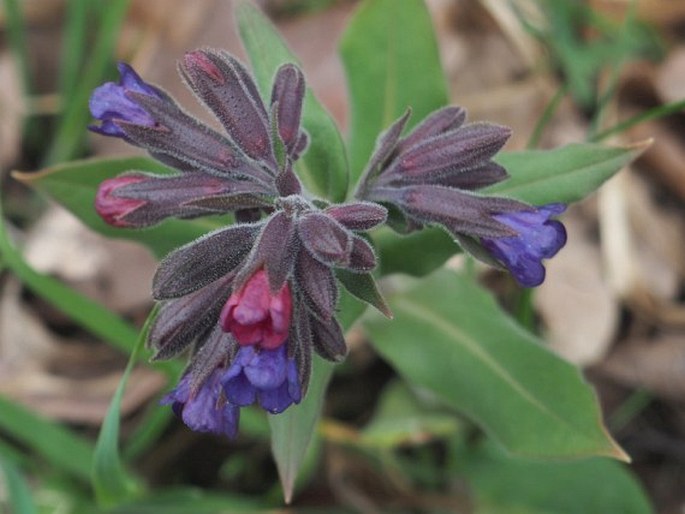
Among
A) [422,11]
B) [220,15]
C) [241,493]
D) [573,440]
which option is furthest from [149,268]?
[573,440]

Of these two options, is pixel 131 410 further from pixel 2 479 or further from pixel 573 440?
pixel 573 440

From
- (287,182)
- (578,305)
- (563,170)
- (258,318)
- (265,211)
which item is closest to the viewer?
(258,318)

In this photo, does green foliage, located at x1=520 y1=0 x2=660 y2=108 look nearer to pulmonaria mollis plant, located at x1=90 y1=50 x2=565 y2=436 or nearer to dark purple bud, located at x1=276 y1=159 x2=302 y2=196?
pulmonaria mollis plant, located at x1=90 y1=50 x2=565 y2=436

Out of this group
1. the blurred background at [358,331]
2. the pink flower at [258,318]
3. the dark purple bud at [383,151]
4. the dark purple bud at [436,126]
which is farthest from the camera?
the blurred background at [358,331]

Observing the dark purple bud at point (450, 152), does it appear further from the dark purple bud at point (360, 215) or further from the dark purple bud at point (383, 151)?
the dark purple bud at point (360, 215)

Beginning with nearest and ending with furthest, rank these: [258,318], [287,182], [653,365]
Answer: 1. [258,318]
2. [287,182]
3. [653,365]

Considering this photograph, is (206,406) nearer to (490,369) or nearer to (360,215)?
(360,215)

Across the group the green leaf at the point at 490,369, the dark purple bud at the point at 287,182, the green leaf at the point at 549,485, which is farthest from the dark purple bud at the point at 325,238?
the green leaf at the point at 549,485

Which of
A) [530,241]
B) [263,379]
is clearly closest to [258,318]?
[263,379]
